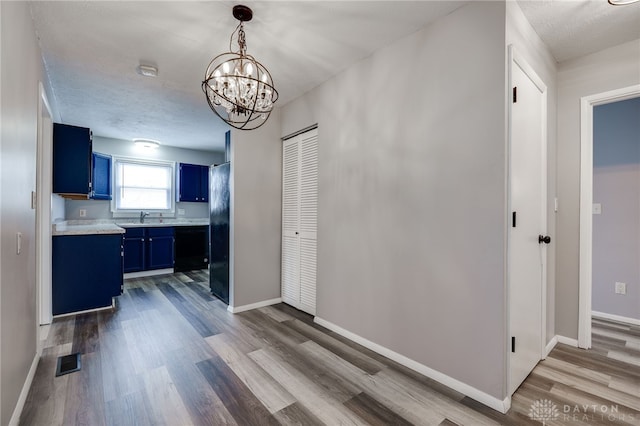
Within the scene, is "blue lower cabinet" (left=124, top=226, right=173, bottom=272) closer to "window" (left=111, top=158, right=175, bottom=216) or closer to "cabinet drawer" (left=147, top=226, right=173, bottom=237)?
"cabinet drawer" (left=147, top=226, right=173, bottom=237)

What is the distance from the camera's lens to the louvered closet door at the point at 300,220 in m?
3.31

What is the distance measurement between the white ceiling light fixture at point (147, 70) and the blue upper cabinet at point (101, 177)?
9.49ft

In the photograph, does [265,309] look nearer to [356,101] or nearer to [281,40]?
[356,101]

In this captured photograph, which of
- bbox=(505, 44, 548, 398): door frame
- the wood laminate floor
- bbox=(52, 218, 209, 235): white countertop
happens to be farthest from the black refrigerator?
bbox=(505, 44, 548, 398): door frame

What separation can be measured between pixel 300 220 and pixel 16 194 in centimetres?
242

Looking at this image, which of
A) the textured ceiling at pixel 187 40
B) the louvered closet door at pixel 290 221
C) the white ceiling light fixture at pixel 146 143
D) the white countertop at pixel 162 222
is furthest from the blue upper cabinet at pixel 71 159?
the louvered closet door at pixel 290 221

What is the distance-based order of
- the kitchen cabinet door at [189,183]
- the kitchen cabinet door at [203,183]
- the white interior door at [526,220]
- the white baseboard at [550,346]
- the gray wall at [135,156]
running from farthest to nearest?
the kitchen cabinet door at [203,183]
the kitchen cabinet door at [189,183]
the gray wall at [135,156]
the white baseboard at [550,346]
the white interior door at [526,220]

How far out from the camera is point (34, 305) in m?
2.21

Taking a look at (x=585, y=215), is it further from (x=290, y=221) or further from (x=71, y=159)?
(x=71, y=159)

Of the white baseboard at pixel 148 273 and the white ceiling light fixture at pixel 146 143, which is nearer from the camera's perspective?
the white baseboard at pixel 148 273

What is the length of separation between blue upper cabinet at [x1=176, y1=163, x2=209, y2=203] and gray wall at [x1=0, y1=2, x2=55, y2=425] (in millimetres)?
3828

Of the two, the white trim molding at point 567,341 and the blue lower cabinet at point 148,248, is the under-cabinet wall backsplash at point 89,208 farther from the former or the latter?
the white trim molding at point 567,341

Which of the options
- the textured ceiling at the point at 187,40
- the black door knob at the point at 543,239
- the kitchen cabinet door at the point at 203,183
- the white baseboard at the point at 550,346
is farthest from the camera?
the kitchen cabinet door at the point at 203,183

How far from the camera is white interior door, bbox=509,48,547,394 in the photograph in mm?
1819
